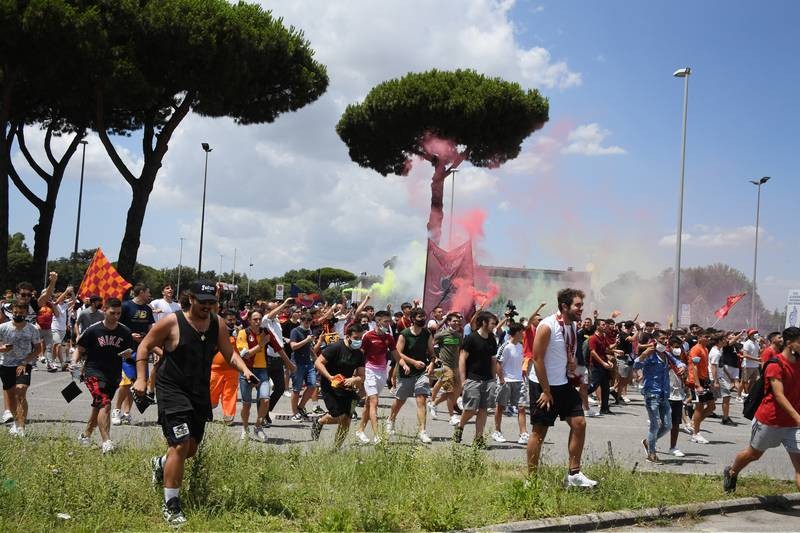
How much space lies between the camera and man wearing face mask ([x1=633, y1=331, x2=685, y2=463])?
8.51m

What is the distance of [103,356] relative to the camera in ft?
25.6

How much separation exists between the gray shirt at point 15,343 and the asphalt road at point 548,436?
2.70 ft

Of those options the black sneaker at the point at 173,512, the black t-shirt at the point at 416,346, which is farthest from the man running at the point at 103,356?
the black t-shirt at the point at 416,346

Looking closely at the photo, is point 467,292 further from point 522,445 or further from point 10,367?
point 10,367

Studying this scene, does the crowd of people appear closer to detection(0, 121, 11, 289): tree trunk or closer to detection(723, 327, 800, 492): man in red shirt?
detection(723, 327, 800, 492): man in red shirt

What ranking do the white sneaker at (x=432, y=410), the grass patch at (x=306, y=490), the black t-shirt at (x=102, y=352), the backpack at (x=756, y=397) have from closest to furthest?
the grass patch at (x=306, y=490), the backpack at (x=756, y=397), the black t-shirt at (x=102, y=352), the white sneaker at (x=432, y=410)

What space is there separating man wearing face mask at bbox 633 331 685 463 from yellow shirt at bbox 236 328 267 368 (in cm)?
483

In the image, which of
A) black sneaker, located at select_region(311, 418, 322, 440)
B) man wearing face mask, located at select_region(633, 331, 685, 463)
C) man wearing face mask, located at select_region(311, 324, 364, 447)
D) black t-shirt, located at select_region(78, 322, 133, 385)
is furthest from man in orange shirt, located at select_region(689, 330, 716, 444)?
black t-shirt, located at select_region(78, 322, 133, 385)

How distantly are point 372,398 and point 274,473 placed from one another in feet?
9.92

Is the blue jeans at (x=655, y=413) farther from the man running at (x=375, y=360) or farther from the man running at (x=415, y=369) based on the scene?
the man running at (x=375, y=360)

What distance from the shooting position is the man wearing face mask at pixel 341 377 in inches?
317

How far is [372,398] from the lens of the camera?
8.86 meters

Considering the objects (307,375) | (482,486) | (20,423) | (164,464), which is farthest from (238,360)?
(307,375)

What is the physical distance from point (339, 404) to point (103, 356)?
264cm
